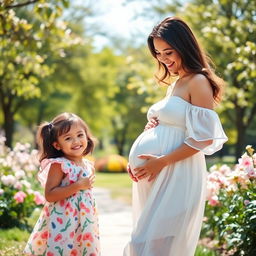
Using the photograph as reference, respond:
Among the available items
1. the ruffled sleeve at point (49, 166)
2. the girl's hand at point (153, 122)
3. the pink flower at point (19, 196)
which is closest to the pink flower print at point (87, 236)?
the ruffled sleeve at point (49, 166)

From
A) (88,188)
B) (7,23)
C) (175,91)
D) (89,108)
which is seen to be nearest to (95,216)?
(88,188)

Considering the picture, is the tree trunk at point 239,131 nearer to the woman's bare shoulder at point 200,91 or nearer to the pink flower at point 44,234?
the pink flower at point 44,234

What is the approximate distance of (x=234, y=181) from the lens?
5.40 m

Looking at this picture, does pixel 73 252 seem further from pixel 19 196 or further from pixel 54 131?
pixel 19 196

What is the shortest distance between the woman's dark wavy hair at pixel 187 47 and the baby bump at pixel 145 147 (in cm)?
49

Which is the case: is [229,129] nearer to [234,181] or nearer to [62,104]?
[62,104]

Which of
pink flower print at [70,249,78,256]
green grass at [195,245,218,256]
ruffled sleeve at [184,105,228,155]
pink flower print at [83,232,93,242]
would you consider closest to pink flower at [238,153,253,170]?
green grass at [195,245,218,256]

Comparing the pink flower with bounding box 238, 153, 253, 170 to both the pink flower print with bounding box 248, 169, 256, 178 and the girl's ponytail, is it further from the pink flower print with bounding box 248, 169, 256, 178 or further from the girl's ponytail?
the girl's ponytail

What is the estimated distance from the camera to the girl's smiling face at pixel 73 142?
3.96 m

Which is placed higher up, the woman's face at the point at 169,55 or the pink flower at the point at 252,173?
the woman's face at the point at 169,55

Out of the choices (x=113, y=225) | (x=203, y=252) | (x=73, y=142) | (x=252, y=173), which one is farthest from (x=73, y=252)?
(x=113, y=225)

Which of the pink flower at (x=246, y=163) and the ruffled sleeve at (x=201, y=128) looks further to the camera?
the pink flower at (x=246, y=163)

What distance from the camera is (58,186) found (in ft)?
12.8

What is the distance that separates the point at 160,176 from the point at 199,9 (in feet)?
37.0
